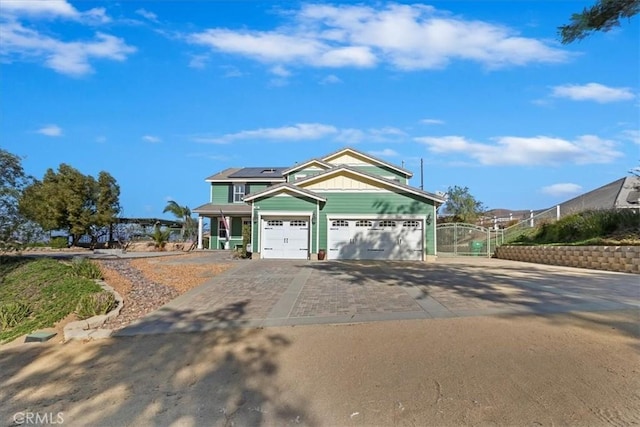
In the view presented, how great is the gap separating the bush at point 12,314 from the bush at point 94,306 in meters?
1.30

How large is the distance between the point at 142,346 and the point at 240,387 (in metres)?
2.34

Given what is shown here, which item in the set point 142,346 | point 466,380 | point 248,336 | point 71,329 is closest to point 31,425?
point 142,346

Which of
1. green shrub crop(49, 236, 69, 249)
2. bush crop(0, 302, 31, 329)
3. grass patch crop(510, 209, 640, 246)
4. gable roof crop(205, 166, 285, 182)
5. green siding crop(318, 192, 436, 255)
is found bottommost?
bush crop(0, 302, 31, 329)

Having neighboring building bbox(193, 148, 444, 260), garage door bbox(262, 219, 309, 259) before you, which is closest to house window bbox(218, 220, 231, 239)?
neighboring building bbox(193, 148, 444, 260)

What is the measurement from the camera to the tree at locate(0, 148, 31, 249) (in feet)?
39.9

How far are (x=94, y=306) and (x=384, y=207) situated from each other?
14.3 metres

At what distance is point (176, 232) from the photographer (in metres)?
37.5

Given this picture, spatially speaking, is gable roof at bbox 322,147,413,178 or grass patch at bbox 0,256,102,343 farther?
gable roof at bbox 322,147,413,178

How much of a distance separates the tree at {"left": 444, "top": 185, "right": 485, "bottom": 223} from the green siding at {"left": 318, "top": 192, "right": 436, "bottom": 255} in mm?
13210

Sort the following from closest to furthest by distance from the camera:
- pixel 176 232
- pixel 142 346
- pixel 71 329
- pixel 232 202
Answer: pixel 142 346 < pixel 71 329 < pixel 232 202 < pixel 176 232

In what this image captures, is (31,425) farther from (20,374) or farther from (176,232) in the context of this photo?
(176,232)

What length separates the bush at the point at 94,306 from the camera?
7.46m

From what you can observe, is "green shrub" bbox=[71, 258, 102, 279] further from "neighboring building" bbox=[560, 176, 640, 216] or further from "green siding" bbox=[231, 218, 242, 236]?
"neighboring building" bbox=[560, 176, 640, 216]

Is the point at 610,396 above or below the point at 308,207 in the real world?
below
